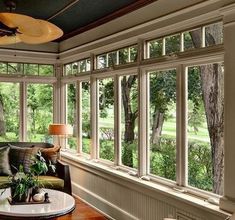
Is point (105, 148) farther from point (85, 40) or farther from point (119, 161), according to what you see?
point (85, 40)

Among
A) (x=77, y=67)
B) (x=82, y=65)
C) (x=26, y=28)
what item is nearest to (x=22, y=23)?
(x=26, y=28)

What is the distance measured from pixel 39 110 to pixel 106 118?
2.15 meters

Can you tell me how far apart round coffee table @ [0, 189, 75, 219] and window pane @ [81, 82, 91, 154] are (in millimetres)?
2255

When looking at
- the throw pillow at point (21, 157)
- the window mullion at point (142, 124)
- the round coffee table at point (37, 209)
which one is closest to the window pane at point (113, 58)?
the window mullion at point (142, 124)

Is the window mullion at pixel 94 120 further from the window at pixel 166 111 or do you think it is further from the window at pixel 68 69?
the window at pixel 68 69

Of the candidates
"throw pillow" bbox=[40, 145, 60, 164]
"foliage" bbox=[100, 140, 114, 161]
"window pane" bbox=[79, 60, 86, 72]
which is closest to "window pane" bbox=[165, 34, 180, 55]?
"foliage" bbox=[100, 140, 114, 161]

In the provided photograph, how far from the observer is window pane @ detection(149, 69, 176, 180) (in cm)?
397

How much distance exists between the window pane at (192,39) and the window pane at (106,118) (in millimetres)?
1864

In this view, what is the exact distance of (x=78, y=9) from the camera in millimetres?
4930

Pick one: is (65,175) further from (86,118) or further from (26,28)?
(26,28)

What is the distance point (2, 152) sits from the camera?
5234 millimetres

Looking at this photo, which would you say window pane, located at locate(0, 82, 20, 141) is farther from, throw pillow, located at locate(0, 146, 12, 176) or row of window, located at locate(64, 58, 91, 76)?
throw pillow, located at locate(0, 146, 12, 176)

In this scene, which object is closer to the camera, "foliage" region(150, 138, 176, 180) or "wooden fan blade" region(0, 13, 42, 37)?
"wooden fan blade" region(0, 13, 42, 37)

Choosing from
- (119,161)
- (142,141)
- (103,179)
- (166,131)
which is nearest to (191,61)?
(166,131)
